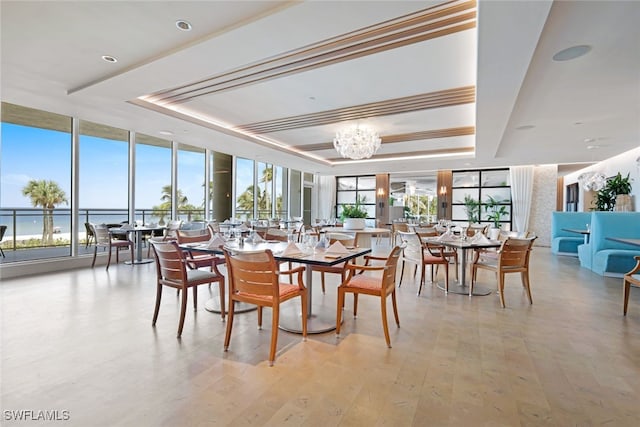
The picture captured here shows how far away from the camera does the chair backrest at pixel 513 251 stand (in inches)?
163

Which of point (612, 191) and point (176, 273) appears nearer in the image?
point (176, 273)

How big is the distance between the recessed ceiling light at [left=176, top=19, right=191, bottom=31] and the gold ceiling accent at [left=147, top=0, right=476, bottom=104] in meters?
1.03

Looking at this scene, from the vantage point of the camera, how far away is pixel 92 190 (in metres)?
6.75

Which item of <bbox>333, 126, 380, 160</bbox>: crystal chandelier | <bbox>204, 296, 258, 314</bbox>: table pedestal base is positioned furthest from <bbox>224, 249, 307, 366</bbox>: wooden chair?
<bbox>333, 126, 380, 160</bbox>: crystal chandelier

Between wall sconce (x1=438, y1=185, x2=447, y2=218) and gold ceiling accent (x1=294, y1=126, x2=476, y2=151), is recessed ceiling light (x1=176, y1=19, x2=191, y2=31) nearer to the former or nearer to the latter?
gold ceiling accent (x1=294, y1=126, x2=476, y2=151)

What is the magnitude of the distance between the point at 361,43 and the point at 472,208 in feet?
35.8

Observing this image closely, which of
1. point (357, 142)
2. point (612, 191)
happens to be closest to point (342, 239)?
point (357, 142)

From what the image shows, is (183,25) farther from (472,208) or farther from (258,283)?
(472,208)

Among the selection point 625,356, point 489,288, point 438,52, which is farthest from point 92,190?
point 625,356

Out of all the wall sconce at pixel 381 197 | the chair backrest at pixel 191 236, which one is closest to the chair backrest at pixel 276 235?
the chair backrest at pixel 191 236

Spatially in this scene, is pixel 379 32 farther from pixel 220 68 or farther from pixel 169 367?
pixel 169 367

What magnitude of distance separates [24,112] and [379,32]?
6.94m

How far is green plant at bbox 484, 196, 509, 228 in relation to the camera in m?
12.1

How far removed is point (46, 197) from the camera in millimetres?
6176
